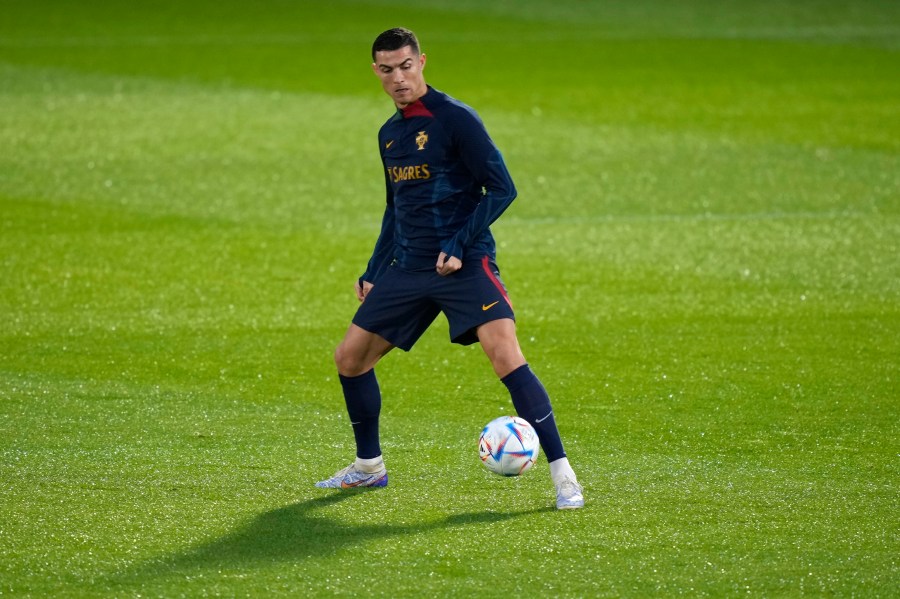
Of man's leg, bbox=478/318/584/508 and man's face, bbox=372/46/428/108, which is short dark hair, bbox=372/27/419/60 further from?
man's leg, bbox=478/318/584/508

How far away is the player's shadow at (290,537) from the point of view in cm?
554

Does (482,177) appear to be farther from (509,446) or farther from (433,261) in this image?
(509,446)

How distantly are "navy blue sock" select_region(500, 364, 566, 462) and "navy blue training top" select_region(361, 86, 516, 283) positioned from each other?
1.99 ft

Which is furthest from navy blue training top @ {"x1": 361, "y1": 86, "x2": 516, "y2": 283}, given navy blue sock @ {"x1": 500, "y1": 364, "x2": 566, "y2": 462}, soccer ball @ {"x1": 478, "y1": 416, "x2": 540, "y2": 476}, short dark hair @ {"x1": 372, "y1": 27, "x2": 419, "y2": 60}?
soccer ball @ {"x1": 478, "y1": 416, "x2": 540, "y2": 476}

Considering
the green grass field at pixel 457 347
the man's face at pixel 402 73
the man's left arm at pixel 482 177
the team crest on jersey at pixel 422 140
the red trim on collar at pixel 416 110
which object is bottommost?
the green grass field at pixel 457 347

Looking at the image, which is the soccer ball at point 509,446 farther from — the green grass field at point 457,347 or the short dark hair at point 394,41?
the short dark hair at point 394,41

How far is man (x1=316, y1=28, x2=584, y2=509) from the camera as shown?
20.1ft

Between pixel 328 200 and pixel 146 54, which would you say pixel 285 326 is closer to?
pixel 328 200

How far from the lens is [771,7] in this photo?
29.0 meters

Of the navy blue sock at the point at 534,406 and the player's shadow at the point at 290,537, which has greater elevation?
the navy blue sock at the point at 534,406

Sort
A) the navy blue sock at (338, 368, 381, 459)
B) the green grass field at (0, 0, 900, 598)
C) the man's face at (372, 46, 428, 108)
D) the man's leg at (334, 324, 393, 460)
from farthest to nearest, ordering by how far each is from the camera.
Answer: the navy blue sock at (338, 368, 381, 459) → the man's leg at (334, 324, 393, 460) → the man's face at (372, 46, 428, 108) → the green grass field at (0, 0, 900, 598)

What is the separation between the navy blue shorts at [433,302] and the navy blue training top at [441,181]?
0.24ft

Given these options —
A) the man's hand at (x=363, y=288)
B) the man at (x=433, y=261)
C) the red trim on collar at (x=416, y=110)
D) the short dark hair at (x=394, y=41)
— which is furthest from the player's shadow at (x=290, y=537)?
the short dark hair at (x=394, y=41)

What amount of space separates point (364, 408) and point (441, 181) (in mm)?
1181
